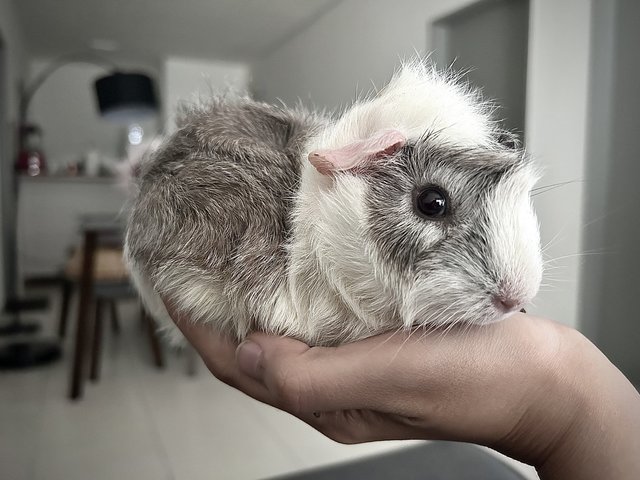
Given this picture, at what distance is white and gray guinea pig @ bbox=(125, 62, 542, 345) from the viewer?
404mm

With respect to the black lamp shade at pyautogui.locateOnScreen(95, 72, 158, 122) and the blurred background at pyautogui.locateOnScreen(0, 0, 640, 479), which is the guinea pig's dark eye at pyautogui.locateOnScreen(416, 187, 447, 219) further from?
the black lamp shade at pyautogui.locateOnScreen(95, 72, 158, 122)

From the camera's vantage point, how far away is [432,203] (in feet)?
1.38

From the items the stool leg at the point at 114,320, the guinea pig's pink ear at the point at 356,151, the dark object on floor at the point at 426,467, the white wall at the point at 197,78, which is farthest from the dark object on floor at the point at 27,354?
the guinea pig's pink ear at the point at 356,151

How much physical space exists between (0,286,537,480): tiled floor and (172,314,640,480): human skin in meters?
0.45

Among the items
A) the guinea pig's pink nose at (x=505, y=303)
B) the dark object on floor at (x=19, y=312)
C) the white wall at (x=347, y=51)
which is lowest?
the dark object on floor at (x=19, y=312)

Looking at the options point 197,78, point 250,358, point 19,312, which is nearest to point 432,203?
point 250,358

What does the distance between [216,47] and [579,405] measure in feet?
3.48

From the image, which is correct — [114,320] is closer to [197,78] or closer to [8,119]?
[8,119]

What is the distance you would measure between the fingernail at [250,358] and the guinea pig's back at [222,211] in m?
0.03

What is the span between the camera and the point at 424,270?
406 mm

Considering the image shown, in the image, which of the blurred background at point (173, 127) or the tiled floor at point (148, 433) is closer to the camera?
the blurred background at point (173, 127)

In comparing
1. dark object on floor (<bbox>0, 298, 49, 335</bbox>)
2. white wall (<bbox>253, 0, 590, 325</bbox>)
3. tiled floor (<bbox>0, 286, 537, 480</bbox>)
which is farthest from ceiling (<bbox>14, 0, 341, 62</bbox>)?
dark object on floor (<bbox>0, 298, 49, 335</bbox>)

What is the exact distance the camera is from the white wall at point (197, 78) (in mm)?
692

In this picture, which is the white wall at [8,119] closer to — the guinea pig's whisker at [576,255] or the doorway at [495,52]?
the doorway at [495,52]
